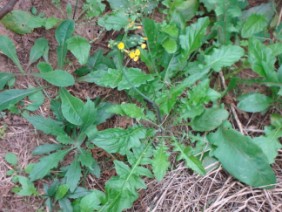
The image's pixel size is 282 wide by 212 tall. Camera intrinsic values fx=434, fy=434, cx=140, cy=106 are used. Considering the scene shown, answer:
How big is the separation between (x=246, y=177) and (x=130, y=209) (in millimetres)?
567

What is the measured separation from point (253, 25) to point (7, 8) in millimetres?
1233

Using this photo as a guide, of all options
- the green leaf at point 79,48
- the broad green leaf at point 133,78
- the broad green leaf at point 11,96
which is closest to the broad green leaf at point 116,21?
the green leaf at point 79,48

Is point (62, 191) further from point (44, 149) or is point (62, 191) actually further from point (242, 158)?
point (242, 158)

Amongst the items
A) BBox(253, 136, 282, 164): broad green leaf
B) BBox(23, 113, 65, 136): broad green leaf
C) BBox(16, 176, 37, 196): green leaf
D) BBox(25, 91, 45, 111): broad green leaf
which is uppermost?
BBox(25, 91, 45, 111): broad green leaf

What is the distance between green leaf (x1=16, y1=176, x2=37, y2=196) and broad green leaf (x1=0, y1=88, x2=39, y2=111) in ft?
1.19

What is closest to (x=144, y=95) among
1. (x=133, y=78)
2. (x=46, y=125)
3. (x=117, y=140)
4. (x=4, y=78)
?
(x=133, y=78)

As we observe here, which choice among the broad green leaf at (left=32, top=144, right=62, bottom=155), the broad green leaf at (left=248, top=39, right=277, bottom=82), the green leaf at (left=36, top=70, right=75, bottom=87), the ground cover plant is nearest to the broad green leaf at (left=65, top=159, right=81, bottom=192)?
the ground cover plant

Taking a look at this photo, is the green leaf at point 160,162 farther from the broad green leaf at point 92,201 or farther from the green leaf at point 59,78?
the green leaf at point 59,78

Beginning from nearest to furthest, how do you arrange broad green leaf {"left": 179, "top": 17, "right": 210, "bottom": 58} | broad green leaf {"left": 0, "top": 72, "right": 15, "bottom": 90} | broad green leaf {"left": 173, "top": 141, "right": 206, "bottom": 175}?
broad green leaf {"left": 173, "top": 141, "right": 206, "bottom": 175} → broad green leaf {"left": 179, "top": 17, "right": 210, "bottom": 58} → broad green leaf {"left": 0, "top": 72, "right": 15, "bottom": 90}

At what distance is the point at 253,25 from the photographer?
2133 millimetres

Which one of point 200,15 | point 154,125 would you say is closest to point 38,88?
point 154,125

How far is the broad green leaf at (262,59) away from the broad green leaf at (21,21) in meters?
1.05

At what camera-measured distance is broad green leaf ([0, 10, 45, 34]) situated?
2201mm

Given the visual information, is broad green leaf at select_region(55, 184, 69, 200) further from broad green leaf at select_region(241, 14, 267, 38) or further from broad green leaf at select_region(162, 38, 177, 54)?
broad green leaf at select_region(241, 14, 267, 38)
